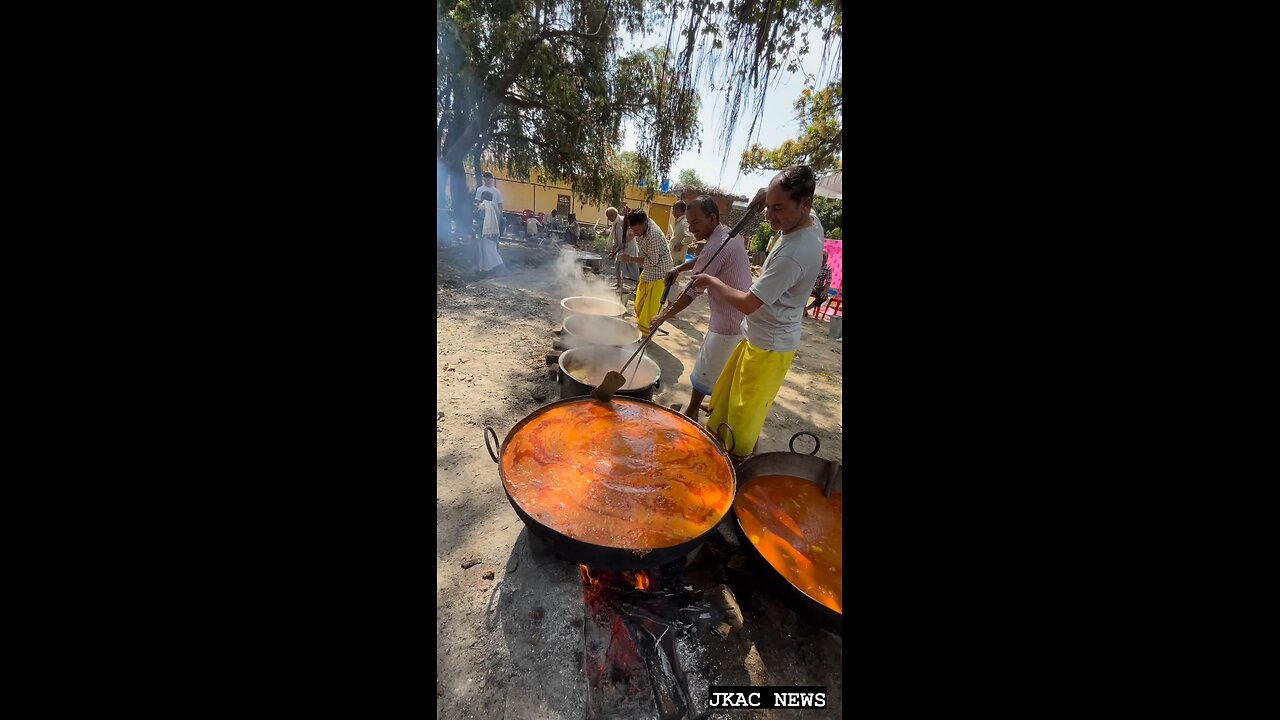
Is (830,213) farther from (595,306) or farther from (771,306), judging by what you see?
(771,306)

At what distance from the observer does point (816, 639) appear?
8.04 ft

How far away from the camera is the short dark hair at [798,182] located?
2.63 meters

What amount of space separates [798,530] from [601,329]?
12.1 feet

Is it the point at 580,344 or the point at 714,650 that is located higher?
the point at 580,344

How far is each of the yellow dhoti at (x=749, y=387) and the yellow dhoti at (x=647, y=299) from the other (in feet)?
8.45

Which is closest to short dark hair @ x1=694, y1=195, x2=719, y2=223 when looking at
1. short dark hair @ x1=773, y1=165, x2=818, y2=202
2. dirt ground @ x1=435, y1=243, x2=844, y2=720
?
short dark hair @ x1=773, y1=165, x2=818, y2=202

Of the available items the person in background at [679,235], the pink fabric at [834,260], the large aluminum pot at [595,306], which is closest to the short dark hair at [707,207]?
the large aluminum pot at [595,306]

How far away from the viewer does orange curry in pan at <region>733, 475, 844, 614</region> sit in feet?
7.84

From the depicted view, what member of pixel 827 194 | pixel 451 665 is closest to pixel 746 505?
pixel 451 665

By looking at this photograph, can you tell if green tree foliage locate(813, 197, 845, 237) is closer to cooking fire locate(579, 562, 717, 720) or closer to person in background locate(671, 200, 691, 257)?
person in background locate(671, 200, 691, 257)

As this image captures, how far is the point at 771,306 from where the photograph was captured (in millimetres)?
3008
